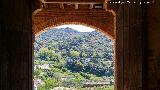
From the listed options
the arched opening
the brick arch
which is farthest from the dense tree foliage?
the brick arch

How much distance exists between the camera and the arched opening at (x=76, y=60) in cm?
2899

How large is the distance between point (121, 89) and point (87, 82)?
20696mm

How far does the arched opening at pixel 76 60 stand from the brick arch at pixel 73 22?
423 inches

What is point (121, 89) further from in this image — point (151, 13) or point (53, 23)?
point (53, 23)

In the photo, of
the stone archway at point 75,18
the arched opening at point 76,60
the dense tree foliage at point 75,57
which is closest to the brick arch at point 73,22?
the stone archway at point 75,18

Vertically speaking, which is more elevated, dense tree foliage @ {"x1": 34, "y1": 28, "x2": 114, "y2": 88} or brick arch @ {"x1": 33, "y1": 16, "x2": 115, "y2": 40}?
brick arch @ {"x1": 33, "y1": 16, "x2": 115, "y2": 40}

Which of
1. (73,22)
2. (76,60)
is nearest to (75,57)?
(76,60)

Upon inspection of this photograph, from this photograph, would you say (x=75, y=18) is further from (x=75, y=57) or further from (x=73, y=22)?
(x=75, y=57)

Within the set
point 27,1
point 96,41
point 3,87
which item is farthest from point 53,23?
point 96,41

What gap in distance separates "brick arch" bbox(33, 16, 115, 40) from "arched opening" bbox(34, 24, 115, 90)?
35.3 feet

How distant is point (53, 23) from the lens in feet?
51.2

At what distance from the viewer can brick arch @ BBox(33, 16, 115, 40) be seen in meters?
15.5

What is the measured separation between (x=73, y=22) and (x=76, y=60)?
18396 mm

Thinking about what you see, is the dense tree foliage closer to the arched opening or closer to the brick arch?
the arched opening
